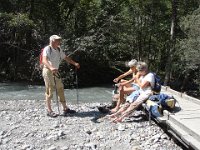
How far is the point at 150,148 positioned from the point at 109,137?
3.46ft

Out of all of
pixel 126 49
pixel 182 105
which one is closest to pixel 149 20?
pixel 126 49

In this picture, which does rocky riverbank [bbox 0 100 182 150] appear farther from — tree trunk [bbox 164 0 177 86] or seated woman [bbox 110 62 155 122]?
tree trunk [bbox 164 0 177 86]

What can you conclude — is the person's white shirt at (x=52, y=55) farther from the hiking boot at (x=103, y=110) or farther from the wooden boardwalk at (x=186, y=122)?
the wooden boardwalk at (x=186, y=122)

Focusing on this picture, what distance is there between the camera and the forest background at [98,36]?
22312 millimetres

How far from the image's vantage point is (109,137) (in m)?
8.58

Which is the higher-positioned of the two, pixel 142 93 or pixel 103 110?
pixel 142 93

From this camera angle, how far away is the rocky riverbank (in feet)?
26.3

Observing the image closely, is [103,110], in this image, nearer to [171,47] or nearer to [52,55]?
[52,55]

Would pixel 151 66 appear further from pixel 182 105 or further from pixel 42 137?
pixel 42 137

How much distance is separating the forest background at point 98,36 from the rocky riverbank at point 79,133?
11.0m

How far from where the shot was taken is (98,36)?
75.8 feet

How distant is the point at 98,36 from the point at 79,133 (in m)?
14.7

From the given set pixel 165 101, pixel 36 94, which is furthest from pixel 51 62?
pixel 36 94

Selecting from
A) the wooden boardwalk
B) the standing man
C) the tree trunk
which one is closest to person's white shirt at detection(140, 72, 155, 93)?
the wooden boardwalk
